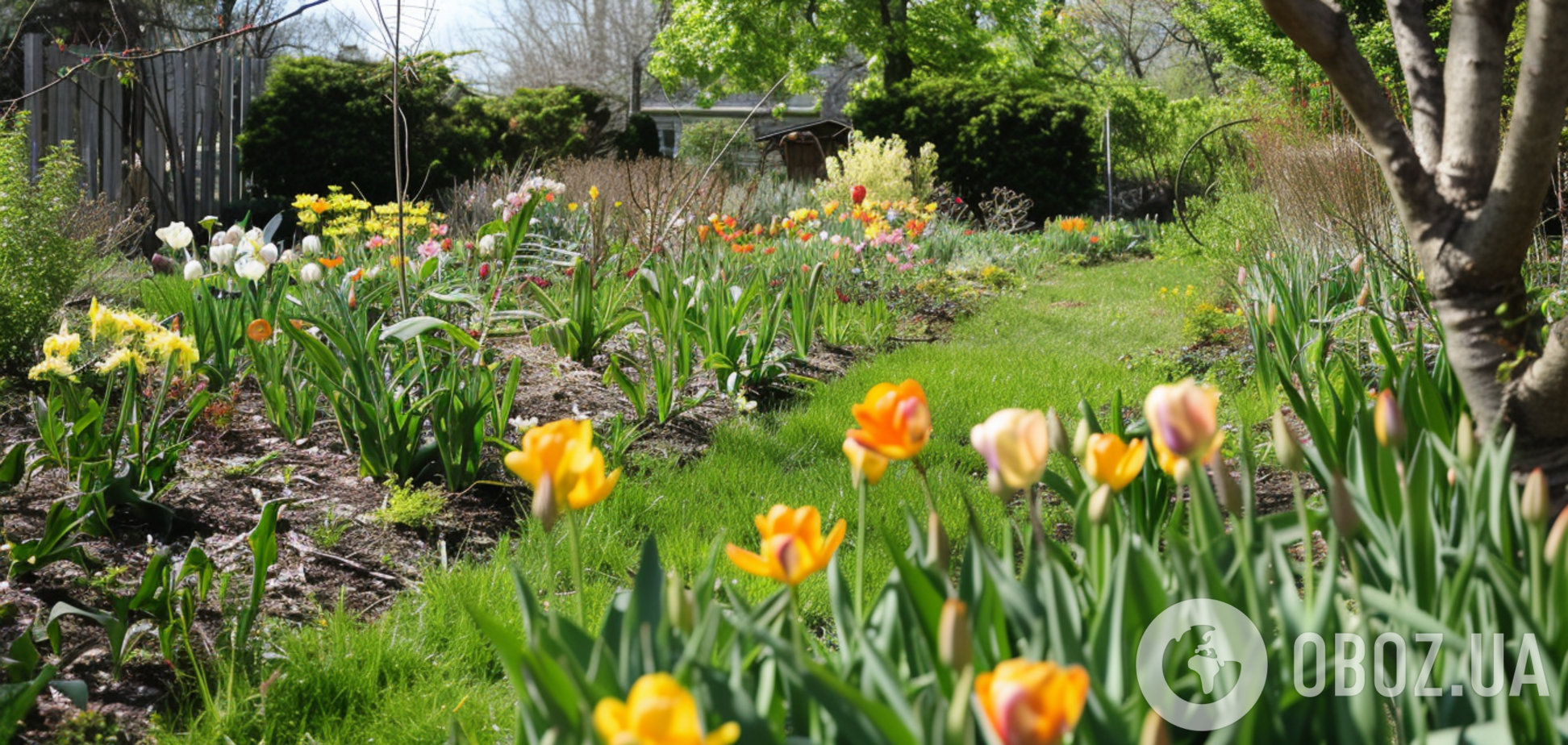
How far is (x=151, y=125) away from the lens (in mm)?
9047

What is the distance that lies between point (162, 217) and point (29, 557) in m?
8.07

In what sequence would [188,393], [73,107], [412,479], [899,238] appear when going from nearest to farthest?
[412,479]
[188,393]
[899,238]
[73,107]

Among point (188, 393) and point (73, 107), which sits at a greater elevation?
point (73, 107)

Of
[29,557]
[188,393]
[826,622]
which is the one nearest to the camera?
[29,557]

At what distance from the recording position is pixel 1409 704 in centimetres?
82

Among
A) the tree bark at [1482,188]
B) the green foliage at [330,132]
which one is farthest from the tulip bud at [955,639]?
the green foliage at [330,132]

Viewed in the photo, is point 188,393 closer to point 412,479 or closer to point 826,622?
point 412,479

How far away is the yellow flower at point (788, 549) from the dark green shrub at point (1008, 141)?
14237 mm

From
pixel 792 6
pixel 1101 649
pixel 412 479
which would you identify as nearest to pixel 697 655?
pixel 1101 649

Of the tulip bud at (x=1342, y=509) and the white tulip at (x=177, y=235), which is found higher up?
the white tulip at (x=177, y=235)

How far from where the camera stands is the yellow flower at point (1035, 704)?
0.61 metres

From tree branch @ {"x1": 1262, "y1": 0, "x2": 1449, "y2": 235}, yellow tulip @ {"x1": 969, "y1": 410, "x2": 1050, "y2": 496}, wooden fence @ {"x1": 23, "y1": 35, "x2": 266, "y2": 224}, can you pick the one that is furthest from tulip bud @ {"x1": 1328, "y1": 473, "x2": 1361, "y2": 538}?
wooden fence @ {"x1": 23, "y1": 35, "x2": 266, "y2": 224}

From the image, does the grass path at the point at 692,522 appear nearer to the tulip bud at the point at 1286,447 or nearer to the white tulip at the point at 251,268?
the tulip bud at the point at 1286,447

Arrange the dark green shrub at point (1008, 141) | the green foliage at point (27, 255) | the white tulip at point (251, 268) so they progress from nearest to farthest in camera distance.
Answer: the white tulip at point (251, 268) < the green foliage at point (27, 255) < the dark green shrub at point (1008, 141)
